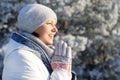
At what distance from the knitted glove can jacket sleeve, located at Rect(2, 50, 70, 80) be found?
4 cm

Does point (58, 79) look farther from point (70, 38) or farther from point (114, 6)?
point (114, 6)

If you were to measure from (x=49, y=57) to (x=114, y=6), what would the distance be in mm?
6470

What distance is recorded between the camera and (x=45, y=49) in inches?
82.6

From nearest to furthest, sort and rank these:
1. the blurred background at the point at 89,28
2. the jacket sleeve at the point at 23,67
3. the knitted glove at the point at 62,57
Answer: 1. the jacket sleeve at the point at 23,67
2. the knitted glove at the point at 62,57
3. the blurred background at the point at 89,28

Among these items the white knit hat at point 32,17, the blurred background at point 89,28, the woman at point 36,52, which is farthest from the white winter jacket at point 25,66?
the blurred background at point 89,28

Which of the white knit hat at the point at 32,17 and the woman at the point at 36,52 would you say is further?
the white knit hat at the point at 32,17

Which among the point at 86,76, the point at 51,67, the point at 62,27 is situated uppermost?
the point at 51,67

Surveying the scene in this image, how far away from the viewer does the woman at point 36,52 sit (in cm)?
195

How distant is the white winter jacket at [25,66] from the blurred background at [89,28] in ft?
19.8

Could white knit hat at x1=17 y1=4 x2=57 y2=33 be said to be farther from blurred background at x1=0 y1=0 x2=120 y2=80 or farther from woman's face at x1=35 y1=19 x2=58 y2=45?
blurred background at x1=0 y1=0 x2=120 y2=80

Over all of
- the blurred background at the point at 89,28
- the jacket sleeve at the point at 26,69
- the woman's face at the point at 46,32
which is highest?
the woman's face at the point at 46,32

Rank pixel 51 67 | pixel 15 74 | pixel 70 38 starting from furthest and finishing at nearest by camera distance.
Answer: pixel 70 38 < pixel 51 67 < pixel 15 74

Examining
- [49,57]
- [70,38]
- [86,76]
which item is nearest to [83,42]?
[70,38]

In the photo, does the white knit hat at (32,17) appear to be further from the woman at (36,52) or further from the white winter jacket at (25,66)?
the white winter jacket at (25,66)
